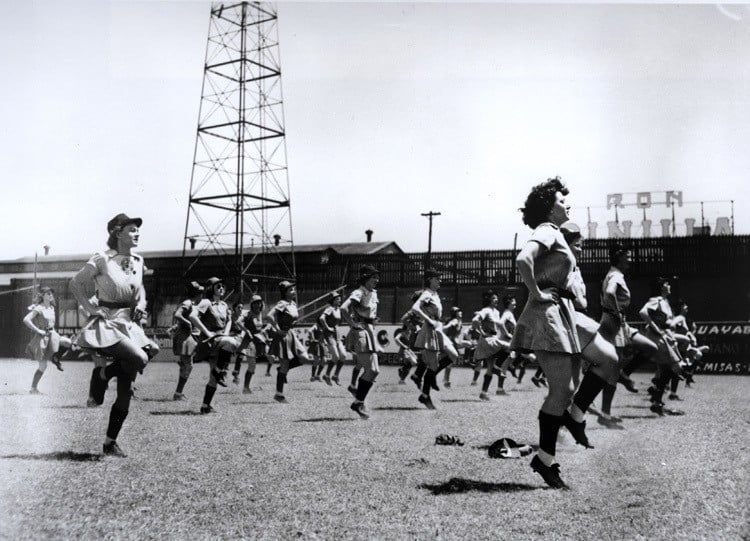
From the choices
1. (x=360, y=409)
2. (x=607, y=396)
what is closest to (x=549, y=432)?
(x=607, y=396)

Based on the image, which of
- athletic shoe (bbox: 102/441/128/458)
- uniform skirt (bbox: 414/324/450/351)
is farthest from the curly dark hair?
uniform skirt (bbox: 414/324/450/351)

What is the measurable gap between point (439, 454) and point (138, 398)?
337 inches

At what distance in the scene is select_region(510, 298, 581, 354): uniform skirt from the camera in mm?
5715

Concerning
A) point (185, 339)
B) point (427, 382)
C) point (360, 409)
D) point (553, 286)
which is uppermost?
point (553, 286)

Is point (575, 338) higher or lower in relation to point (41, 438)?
higher

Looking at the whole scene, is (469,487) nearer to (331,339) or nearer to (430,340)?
(430,340)

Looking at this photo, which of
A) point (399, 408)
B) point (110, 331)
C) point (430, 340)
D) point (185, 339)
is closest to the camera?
point (110, 331)

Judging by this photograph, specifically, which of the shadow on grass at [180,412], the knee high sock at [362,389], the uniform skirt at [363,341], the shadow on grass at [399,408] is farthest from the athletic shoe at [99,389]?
the shadow on grass at [399,408]

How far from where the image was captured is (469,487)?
553cm

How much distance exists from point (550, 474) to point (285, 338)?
915 centimetres

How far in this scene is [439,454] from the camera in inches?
284

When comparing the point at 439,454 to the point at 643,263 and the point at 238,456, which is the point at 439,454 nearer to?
the point at 238,456

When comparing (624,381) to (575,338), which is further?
(624,381)

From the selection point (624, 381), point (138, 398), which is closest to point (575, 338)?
point (624, 381)
